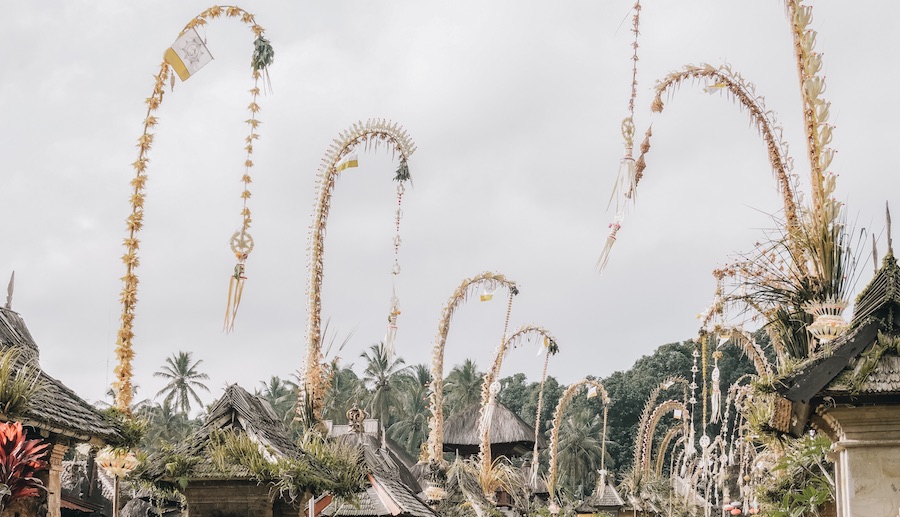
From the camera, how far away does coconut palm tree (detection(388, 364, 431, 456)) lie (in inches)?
2393

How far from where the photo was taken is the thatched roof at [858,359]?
6879 millimetres

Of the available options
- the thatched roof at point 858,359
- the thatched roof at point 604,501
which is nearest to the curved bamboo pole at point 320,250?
the thatched roof at point 858,359

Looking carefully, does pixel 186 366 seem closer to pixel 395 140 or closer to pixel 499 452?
pixel 499 452

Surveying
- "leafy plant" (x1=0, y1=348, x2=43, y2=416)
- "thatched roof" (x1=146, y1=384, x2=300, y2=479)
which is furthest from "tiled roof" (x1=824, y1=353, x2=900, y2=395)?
"leafy plant" (x1=0, y1=348, x2=43, y2=416)

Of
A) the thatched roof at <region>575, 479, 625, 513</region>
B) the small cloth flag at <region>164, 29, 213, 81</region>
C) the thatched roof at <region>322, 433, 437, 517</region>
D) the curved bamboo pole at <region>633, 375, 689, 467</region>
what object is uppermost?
the small cloth flag at <region>164, 29, 213, 81</region>

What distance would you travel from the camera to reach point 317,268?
17.7 meters

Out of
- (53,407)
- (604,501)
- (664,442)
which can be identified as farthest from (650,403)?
(53,407)

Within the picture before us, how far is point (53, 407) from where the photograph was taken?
9.50 meters

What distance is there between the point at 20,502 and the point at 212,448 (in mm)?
1828

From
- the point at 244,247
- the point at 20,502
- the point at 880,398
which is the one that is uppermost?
the point at 244,247

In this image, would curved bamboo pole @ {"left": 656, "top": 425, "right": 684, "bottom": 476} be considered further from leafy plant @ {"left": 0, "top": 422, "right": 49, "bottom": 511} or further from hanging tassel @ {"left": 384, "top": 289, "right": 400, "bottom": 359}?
leafy plant @ {"left": 0, "top": 422, "right": 49, "bottom": 511}

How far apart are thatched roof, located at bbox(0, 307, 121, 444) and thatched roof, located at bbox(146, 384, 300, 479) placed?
28.0 inches

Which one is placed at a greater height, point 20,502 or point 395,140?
point 395,140

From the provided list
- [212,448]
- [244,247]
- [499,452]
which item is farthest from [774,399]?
[499,452]
